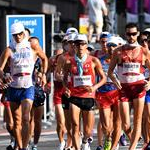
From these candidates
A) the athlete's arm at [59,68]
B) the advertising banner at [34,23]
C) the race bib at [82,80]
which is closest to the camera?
the race bib at [82,80]

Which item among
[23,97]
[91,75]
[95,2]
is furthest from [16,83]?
[95,2]

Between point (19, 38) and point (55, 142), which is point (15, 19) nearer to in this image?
point (55, 142)

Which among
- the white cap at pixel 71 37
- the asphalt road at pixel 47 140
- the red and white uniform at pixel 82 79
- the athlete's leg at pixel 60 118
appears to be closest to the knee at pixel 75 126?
the red and white uniform at pixel 82 79

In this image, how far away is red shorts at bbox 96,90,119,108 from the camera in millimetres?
14719

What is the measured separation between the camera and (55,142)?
17562mm

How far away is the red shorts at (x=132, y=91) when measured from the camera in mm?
13414

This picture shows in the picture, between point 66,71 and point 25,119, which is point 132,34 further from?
point 25,119

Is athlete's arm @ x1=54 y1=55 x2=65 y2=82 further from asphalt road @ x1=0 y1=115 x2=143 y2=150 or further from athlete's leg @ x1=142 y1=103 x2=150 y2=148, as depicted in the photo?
asphalt road @ x1=0 y1=115 x2=143 y2=150

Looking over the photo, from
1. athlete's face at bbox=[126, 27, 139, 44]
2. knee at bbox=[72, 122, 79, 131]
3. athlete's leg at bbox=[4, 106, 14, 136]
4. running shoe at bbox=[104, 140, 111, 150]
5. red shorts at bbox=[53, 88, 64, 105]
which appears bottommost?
running shoe at bbox=[104, 140, 111, 150]

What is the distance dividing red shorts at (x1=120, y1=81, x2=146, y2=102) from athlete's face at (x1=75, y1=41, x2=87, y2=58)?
0.81 metres

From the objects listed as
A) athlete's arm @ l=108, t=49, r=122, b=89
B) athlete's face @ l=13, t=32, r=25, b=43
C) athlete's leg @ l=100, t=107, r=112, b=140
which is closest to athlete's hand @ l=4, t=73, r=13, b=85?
athlete's face @ l=13, t=32, r=25, b=43

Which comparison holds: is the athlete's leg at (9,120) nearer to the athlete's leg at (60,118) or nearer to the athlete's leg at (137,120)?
the athlete's leg at (60,118)

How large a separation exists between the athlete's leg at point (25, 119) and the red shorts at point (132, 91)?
55.5 inches

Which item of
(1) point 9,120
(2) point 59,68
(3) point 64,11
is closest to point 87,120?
(2) point 59,68
